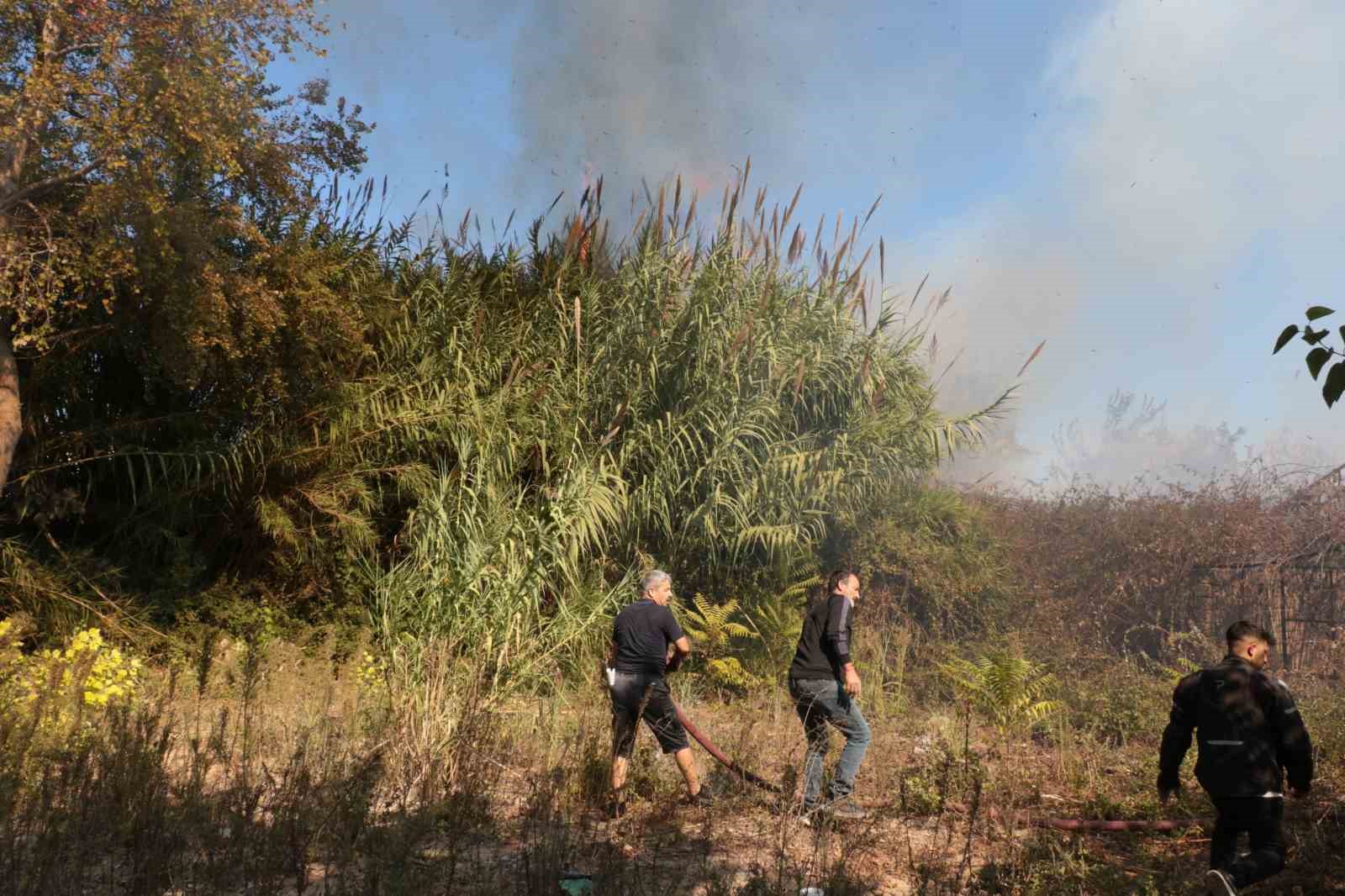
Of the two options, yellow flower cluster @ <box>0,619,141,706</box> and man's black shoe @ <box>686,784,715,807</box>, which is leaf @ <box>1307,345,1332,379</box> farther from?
yellow flower cluster @ <box>0,619,141,706</box>

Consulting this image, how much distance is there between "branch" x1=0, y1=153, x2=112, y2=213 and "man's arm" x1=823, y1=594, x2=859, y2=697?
17.7ft

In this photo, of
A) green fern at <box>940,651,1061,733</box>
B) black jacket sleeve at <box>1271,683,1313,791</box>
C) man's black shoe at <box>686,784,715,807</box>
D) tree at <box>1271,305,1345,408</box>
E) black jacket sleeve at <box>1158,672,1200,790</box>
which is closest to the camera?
tree at <box>1271,305,1345,408</box>

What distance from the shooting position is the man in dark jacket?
3.99m

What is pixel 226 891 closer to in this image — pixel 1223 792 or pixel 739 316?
pixel 1223 792

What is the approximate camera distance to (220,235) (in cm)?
765

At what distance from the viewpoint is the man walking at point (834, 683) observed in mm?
5617

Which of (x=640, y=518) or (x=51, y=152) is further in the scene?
(x=640, y=518)

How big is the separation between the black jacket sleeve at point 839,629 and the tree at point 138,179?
4724mm

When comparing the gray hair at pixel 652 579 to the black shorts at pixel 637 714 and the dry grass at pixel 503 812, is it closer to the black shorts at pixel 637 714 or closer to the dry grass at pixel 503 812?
the black shorts at pixel 637 714

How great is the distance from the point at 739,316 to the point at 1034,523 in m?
5.55

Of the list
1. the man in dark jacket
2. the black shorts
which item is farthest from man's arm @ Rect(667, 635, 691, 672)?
the man in dark jacket

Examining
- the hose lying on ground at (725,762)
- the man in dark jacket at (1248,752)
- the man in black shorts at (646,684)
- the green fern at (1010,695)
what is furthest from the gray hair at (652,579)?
the green fern at (1010,695)

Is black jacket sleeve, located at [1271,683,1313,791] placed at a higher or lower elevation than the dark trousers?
higher

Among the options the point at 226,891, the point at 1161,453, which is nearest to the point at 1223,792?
the point at 226,891
